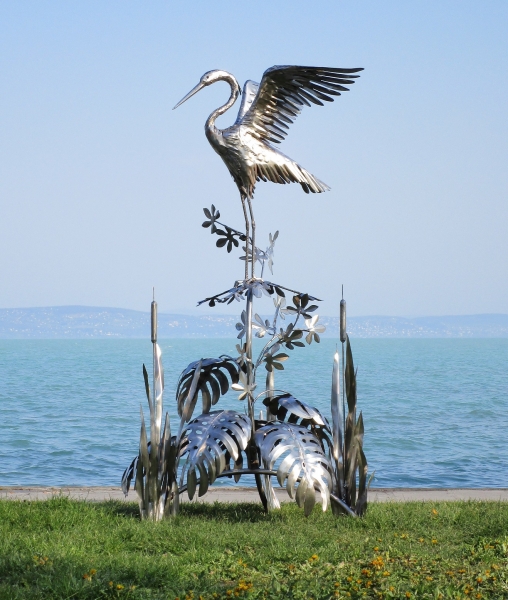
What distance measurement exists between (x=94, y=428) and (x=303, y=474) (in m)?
13.7

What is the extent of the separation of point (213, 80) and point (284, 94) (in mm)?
563

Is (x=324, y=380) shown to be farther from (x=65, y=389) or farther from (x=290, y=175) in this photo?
(x=290, y=175)

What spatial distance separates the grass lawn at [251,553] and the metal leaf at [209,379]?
880 mm

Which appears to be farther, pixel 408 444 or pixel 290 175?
pixel 408 444

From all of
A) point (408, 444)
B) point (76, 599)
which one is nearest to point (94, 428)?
point (408, 444)

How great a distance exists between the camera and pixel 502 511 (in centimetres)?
641

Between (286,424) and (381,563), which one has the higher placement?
(286,424)

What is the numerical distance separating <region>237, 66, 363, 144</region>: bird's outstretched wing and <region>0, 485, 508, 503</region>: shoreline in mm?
3111

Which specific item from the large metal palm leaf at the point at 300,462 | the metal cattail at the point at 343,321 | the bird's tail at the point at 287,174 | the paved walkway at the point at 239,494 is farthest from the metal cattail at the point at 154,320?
the paved walkway at the point at 239,494

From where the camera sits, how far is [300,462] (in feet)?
19.1

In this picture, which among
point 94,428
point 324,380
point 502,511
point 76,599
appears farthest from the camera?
point 324,380

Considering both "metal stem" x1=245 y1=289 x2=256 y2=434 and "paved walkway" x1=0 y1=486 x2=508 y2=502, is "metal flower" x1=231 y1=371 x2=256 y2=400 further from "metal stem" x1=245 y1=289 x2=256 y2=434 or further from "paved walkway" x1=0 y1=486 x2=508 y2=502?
"paved walkway" x1=0 y1=486 x2=508 y2=502

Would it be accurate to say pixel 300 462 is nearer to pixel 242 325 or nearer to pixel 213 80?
pixel 242 325

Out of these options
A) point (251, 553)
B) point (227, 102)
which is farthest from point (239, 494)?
point (227, 102)
